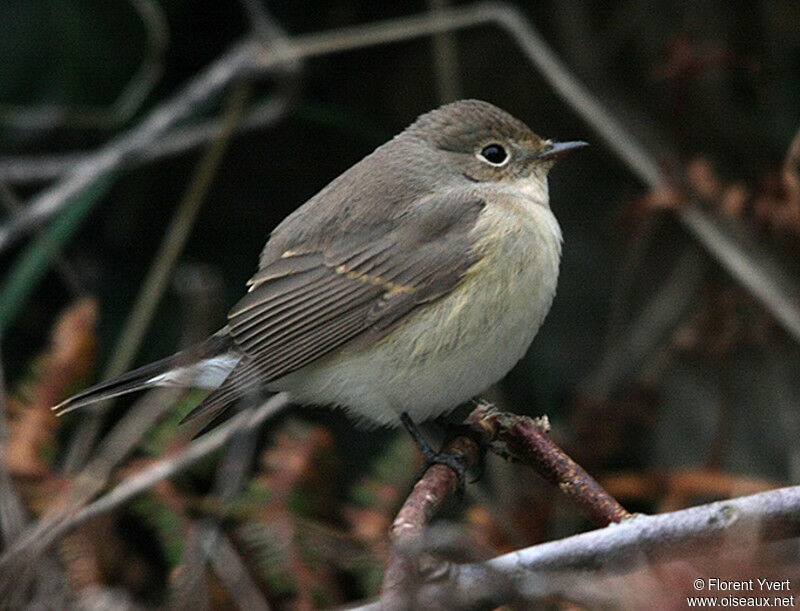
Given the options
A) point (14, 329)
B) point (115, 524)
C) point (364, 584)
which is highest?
point (14, 329)

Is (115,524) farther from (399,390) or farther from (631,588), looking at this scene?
(631,588)

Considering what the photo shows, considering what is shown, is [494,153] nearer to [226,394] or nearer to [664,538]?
[226,394]

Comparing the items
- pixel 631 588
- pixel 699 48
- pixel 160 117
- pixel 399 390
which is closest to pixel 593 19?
pixel 699 48

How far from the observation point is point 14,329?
15.5ft

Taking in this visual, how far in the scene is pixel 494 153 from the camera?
10.8 ft

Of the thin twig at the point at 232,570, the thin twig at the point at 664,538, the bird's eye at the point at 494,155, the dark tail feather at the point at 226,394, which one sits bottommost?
the thin twig at the point at 232,570

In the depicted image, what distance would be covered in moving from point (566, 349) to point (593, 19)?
1.63 m

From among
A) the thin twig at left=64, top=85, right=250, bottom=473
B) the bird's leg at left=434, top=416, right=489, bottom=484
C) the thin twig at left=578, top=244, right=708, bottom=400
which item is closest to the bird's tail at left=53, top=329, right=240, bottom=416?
the bird's leg at left=434, top=416, right=489, bottom=484

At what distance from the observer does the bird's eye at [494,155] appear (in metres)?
3.28

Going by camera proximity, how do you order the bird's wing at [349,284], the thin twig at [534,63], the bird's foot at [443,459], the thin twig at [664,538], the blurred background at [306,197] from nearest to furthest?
the thin twig at [664,538] → the bird's foot at [443,459] → the bird's wing at [349,284] → the blurred background at [306,197] → the thin twig at [534,63]

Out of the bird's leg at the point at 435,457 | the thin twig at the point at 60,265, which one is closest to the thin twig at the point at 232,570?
the bird's leg at the point at 435,457

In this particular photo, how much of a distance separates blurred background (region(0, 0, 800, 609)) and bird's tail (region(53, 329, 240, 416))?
37cm

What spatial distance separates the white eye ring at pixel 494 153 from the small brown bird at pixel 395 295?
0.02 m

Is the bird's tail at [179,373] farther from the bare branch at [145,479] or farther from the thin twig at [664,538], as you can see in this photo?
the thin twig at [664,538]
